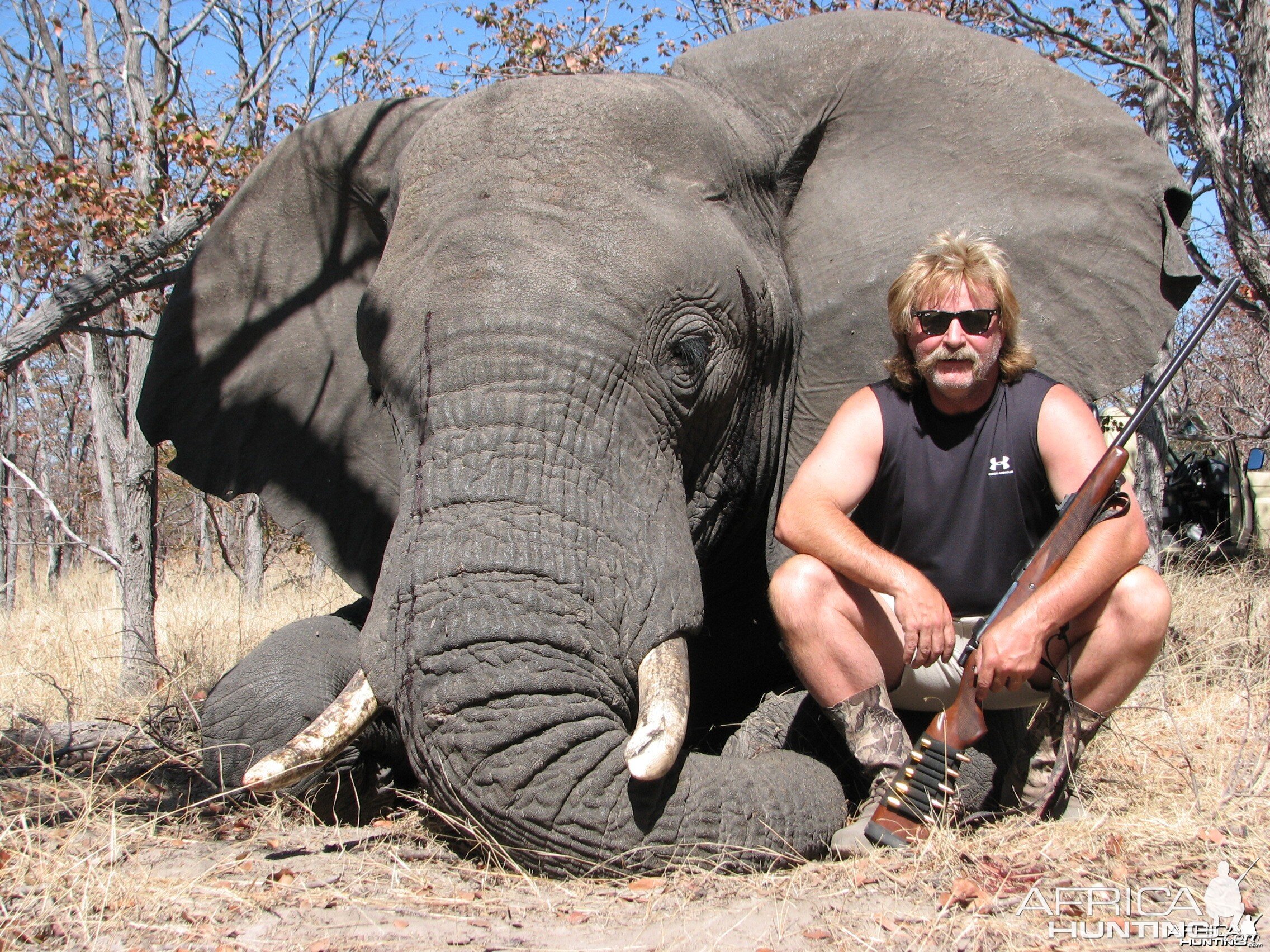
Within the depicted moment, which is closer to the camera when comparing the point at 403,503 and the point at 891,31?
the point at 403,503

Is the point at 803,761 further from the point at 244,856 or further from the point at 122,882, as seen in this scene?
the point at 122,882

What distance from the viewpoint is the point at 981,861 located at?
316 centimetres

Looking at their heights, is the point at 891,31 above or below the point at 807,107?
above

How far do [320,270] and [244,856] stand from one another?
8.94 ft

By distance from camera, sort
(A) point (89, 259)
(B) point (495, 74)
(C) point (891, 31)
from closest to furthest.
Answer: (C) point (891, 31) < (A) point (89, 259) < (B) point (495, 74)

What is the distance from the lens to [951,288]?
12.6ft

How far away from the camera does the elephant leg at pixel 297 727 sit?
4070 mm

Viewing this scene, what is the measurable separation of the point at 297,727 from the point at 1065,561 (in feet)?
8.66

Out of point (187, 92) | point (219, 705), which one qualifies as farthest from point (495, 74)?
point (219, 705)

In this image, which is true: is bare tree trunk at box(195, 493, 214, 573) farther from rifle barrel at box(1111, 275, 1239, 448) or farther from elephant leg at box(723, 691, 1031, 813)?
rifle barrel at box(1111, 275, 1239, 448)

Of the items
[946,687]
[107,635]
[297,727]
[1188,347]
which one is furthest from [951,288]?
[107,635]

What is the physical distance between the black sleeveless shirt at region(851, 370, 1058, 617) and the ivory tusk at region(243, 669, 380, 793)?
1.79 metres

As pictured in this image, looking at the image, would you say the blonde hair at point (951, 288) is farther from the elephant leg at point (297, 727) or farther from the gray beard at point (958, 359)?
the elephant leg at point (297, 727)

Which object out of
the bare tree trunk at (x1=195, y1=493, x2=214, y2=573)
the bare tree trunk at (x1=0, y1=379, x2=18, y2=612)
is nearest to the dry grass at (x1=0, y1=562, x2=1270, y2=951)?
the bare tree trunk at (x1=0, y1=379, x2=18, y2=612)
